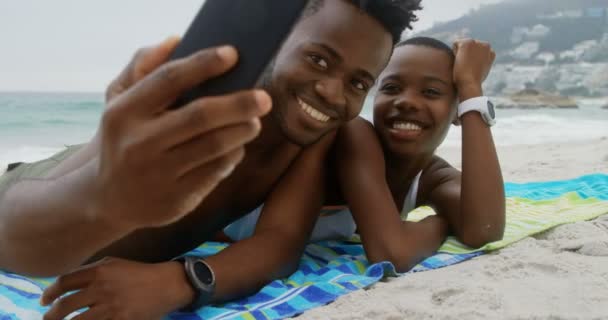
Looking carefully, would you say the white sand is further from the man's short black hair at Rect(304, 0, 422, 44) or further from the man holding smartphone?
the man's short black hair at Rect(304, 0, 422, 44)

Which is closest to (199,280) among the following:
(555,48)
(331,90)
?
(331,90)

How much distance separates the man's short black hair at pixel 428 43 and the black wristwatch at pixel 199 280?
1299mm

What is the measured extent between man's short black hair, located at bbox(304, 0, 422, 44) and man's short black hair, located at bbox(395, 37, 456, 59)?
49cm

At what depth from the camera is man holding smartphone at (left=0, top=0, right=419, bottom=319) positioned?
2.52 feet

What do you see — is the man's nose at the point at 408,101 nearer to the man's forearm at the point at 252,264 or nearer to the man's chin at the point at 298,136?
the man's chin at the point at 298,136

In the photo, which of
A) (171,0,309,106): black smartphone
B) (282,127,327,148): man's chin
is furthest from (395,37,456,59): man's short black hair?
(171,0,309,106): black smartphone

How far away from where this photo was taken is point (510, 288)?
5.55ft

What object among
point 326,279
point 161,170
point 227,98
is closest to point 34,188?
point 161,170

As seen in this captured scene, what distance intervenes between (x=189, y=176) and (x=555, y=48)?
30.4 meters

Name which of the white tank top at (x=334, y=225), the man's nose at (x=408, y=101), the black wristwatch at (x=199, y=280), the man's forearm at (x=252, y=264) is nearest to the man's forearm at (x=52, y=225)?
the black wristwatch at (x=199, y=280)

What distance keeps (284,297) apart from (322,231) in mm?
787

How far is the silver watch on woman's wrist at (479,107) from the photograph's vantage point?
7.25 ft

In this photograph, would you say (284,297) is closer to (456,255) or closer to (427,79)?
(456,255)

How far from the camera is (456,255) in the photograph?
2078 mm
